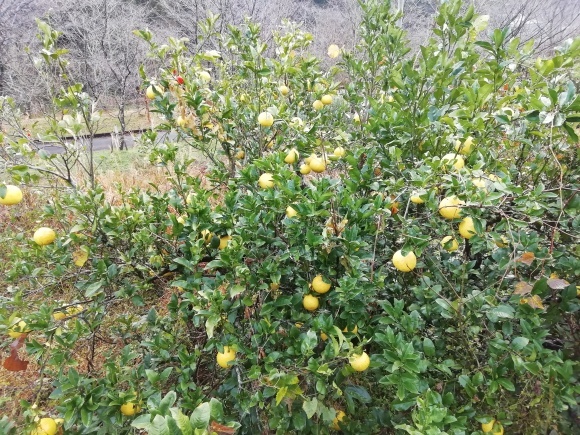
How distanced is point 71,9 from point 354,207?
11.6m

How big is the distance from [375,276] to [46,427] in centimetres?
124

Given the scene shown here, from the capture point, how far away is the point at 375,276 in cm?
129

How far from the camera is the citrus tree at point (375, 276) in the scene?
3.91 ft

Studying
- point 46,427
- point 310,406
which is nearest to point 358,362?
point 310,406

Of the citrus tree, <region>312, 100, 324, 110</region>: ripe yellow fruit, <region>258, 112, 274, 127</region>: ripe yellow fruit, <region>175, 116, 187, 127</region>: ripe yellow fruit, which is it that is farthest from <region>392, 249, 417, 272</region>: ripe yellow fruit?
<region>312, 100, 324, 110</region>: ripe yellow fruit

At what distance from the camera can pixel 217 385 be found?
62.8 inches

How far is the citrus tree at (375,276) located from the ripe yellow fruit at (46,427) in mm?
34

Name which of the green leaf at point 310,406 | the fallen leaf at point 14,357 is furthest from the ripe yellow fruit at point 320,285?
the fallen leaf at point 14,357

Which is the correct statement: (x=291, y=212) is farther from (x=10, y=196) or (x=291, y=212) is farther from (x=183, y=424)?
(x=10, y=196)

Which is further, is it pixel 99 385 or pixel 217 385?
pixel 217 385

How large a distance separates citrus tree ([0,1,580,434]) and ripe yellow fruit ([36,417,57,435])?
3 cm

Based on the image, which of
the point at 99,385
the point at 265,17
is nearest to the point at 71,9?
the point at 265,17

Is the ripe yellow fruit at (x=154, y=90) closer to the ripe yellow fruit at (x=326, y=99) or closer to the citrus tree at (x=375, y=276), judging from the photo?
the citrus tree at (x=375, y=276)

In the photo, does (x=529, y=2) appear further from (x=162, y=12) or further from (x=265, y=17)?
(x=162, y=12)
